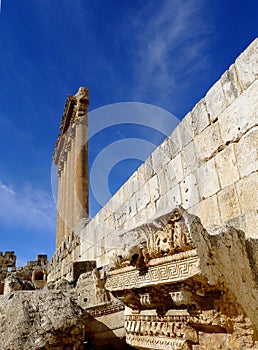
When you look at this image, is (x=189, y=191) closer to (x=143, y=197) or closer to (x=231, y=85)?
(x=231, y=85)

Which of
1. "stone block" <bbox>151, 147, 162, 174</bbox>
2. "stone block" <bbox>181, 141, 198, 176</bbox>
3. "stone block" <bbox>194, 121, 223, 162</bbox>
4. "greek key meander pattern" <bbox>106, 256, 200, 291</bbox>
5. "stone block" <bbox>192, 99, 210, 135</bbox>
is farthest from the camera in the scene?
"stone block" <bbox>151, 147, 162, 174</bbox>

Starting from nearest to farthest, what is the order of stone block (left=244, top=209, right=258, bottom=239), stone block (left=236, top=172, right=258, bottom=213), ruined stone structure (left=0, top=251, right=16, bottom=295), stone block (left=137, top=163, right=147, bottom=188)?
stone block (left=244, top=209, right=258, bottom=239) < stone block (left=236, top=172, right=258, bottom=213) < stone block (left=137, top=163, right=147, bottom=188) < ruined stone structure (left=0, top=251, right=16, bottom=295)

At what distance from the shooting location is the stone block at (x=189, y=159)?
3998 mm

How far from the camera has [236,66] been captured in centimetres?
334

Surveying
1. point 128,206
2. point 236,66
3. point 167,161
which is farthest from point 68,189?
point 236,66

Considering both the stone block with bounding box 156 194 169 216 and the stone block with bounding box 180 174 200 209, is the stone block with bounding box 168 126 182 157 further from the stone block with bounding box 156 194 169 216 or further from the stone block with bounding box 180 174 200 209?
the stone block with bounding box 156 194 169 216

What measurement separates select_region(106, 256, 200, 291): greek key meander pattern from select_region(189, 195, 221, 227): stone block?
1168 mm

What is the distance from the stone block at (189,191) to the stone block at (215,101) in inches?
30.6

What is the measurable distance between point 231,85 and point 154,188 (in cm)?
216

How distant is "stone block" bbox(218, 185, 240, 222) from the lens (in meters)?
3.19

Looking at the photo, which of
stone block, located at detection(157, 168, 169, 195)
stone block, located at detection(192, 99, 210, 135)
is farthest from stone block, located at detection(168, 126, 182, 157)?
stone block, located at detection(192, 99, 210, 135)

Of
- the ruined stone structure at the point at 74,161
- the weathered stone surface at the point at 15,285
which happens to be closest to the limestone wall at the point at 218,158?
the weathered stone surface at the point at 15,285

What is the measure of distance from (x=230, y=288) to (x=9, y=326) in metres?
2.72

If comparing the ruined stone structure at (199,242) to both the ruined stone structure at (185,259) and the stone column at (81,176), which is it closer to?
the ruined stone structure at (185,259)
